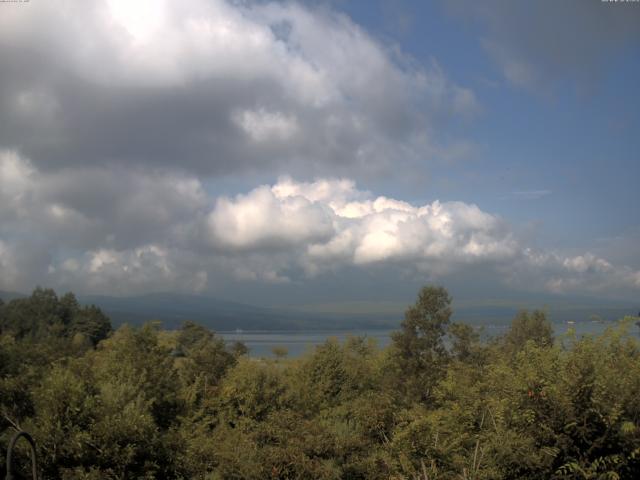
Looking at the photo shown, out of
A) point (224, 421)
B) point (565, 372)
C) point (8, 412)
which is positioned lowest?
point (224, 421)

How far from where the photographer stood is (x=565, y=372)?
15195mm

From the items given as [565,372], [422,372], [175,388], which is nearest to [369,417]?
[565,372]

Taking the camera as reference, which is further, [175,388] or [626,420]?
[175,388]

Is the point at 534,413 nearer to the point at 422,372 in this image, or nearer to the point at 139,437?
the point at 139,437

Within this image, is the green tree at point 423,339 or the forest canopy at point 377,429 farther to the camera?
the green tree at point 423,339

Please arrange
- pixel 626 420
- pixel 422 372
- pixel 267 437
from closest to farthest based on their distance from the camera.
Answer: pixel 626 420, pixel 267 437, pixel 422 372

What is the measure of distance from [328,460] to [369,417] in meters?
3.00

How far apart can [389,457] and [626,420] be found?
21.6 feet

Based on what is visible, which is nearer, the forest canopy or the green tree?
the forest canopy

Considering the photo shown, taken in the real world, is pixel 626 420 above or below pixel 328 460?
above

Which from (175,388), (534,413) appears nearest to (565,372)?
(534,413)

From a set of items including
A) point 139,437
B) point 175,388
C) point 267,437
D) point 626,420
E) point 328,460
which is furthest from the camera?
point 175,388

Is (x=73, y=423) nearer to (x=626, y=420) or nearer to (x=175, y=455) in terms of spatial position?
(x=175, y=455)

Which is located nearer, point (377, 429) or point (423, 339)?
point (377, 429)
